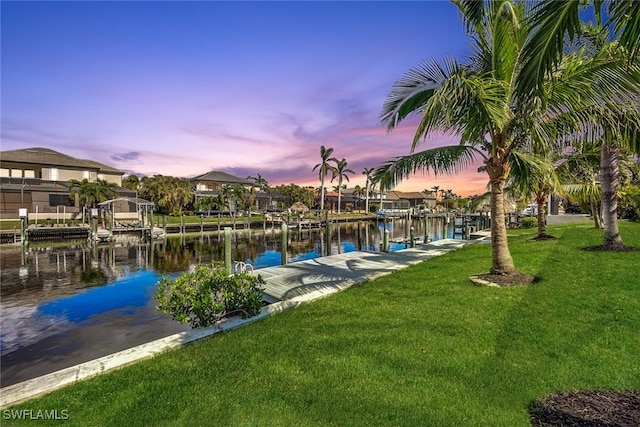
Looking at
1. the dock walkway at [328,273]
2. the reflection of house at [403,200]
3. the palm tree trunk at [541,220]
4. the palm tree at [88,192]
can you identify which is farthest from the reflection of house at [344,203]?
the dock walkway at [328,273]

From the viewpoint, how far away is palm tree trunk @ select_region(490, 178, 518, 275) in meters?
8.18

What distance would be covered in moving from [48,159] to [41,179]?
3.99 metres

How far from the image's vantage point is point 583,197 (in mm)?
16359

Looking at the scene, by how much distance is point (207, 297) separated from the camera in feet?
19.4

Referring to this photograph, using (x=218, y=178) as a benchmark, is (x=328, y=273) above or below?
below

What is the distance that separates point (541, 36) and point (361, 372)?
435cm

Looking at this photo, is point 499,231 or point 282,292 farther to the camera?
point 282,292

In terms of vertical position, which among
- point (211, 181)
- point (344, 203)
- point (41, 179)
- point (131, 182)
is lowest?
point (344, 203)

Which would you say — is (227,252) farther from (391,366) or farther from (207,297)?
(391,366)

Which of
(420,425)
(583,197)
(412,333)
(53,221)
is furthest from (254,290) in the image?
(53,221)

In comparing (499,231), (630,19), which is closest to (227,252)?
(499,231)

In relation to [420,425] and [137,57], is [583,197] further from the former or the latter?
[137,57]

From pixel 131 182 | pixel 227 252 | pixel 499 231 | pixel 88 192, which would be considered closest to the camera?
pixel 499 231

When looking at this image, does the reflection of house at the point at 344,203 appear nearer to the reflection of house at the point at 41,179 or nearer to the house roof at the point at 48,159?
the house roof at the point at 48,159
